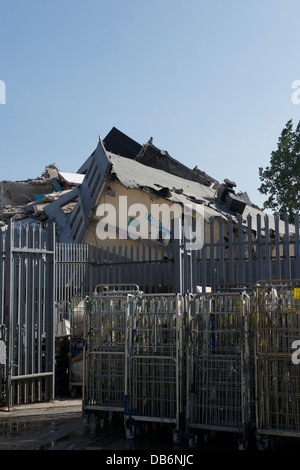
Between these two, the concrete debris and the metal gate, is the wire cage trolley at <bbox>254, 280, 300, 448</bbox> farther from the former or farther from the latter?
the concrete debris

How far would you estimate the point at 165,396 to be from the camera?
722cm

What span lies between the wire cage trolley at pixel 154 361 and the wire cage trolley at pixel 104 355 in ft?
1.00

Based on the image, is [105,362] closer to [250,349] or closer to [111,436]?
[111,436]

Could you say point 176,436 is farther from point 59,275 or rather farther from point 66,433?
point 59,275

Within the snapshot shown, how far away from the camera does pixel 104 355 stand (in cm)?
788

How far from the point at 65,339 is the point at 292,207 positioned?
2138 centimetres

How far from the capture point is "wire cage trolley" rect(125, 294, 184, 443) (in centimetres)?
705

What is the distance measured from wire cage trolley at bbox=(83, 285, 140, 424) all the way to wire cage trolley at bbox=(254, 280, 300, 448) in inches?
81.8

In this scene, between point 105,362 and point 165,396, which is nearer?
point 165,396

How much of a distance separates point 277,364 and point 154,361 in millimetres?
1737

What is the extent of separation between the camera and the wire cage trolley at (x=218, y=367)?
6.63 meters

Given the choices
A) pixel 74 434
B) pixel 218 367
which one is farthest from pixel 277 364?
pixel 74 434

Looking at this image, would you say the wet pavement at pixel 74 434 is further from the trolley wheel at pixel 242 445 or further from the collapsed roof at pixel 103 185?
the collapsed roof at pixel 103 185

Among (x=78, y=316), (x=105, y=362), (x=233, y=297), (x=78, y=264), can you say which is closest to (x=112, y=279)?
(x=78, y=264)
